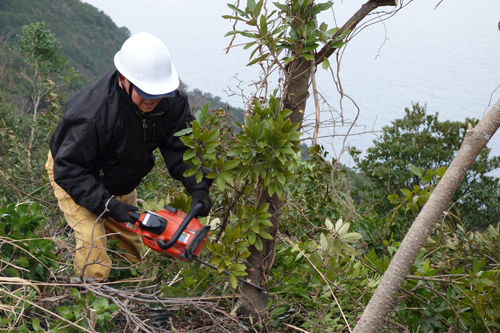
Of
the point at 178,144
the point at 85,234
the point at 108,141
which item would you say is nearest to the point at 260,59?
the point at 178,144

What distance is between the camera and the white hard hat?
2.09m

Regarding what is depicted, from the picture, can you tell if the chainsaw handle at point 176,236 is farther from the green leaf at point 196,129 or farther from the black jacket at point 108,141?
the green leaf at point 196,129

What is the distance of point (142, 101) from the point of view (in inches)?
86.0

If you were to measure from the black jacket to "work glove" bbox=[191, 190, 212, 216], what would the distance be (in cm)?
5

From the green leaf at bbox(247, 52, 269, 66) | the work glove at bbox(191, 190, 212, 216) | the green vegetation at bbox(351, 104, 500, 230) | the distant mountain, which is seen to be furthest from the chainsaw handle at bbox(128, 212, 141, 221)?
the distant mountain

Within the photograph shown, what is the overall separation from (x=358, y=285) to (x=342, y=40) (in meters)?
1.36

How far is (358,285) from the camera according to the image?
2248 millimetres

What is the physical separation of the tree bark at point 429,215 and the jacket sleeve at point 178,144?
3.95 ft

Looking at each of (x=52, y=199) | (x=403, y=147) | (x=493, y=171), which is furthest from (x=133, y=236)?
(x=493, y=171)

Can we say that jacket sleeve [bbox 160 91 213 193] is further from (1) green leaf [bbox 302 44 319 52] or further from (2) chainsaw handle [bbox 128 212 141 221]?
(1) green leaf [bbox 302 44 319 52]

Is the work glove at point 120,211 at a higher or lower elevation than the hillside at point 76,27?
higher

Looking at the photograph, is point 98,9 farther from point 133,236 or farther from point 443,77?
point 133,236

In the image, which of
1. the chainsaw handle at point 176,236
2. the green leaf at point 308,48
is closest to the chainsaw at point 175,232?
the chainsaw handle at point 176,236

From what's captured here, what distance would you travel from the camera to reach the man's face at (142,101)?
2.17 meters
